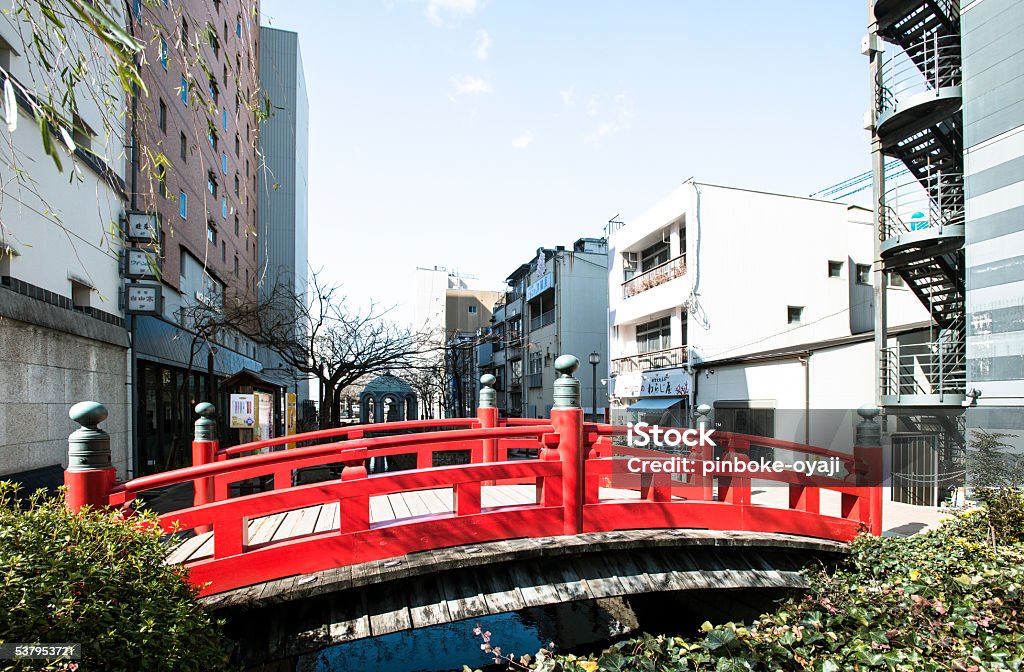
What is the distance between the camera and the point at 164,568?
3.24m

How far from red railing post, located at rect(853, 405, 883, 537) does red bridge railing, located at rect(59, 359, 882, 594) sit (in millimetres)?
12

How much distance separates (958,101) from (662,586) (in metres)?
11.7

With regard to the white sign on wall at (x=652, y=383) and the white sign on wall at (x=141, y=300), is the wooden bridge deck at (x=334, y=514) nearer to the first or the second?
the white sign on wall at (x=141, y=300)

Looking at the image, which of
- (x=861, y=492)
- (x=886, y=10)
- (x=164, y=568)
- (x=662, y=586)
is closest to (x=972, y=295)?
(x=861, y=492)

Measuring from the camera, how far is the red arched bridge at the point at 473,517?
14.0 feet

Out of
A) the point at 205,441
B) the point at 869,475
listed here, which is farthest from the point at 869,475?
the point at 205,441

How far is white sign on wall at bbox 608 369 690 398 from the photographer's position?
20.2m

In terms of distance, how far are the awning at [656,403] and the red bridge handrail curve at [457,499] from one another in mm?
13251

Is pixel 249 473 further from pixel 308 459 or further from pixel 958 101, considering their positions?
pixel 958 101

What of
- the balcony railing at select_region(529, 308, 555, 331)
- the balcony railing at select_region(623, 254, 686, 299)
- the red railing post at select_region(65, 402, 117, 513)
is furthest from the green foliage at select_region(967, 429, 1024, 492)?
the balcony railing at select_region(529, 308, 555, 331)

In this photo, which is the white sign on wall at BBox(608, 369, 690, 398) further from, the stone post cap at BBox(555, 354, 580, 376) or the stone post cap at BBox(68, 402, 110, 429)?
the stone post cap at BBox(68, 402, 110, 429)

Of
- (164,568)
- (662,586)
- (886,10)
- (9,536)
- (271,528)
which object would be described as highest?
(886,10)

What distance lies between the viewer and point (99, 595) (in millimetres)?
2754

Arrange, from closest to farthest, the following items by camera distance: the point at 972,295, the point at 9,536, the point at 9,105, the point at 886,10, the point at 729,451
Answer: the point at 9,105, the point at 9,536, the point at 729,451, the point at 972,295, the point at 886,10
